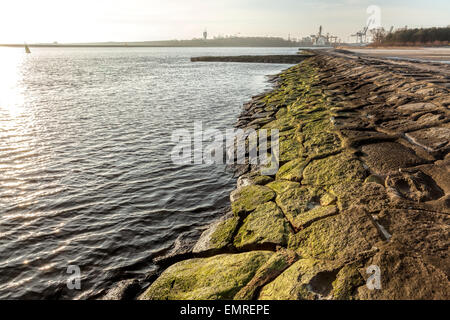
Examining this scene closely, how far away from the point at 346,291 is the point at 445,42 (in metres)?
78.1

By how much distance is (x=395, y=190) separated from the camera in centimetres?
459

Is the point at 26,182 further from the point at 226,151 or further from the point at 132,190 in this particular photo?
the point at 226,151

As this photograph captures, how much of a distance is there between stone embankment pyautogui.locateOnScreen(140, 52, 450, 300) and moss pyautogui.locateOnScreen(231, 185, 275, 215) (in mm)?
34

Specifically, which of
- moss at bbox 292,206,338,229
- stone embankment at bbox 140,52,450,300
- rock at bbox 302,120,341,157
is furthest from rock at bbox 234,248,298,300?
rock at bbox 302,120,341,157

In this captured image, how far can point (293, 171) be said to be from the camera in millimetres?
6840

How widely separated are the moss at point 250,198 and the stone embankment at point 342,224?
1.3 inches

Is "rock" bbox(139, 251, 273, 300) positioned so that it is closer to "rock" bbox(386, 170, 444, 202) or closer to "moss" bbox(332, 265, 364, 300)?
"moss" bbox(332, 265, 364, 300)

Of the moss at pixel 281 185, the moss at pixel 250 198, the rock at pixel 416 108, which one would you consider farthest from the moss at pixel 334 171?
the rock at pixel 416 108

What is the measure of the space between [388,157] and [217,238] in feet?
12.6

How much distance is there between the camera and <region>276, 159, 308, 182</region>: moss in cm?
653

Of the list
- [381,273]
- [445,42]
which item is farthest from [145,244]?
[445,42]

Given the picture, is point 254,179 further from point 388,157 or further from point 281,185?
point 388,157

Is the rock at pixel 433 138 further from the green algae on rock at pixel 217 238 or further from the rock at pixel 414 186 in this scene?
the green algae on rock at pixel 217 238

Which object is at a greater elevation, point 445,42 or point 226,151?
point 445,42
